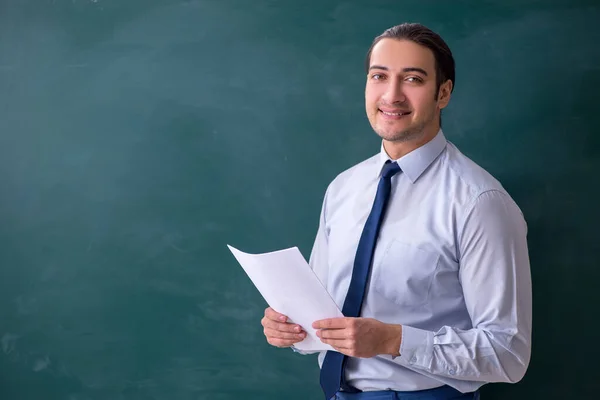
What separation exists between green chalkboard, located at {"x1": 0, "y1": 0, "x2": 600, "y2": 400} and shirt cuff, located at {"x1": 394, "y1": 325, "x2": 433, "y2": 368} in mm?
653

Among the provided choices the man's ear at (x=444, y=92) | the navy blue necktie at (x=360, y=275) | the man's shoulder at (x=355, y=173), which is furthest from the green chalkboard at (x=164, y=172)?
the navy blue necktie at (x=360, y=275)

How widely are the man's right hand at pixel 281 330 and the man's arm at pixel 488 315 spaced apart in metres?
0.25

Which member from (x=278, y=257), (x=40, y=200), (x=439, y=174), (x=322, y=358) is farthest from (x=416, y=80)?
(x=40, y=200)

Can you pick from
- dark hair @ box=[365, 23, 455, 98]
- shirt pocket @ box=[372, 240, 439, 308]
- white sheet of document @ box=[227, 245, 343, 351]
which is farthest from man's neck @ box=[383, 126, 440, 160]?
white sheet of document @ box=[227, 245, 343, 351]

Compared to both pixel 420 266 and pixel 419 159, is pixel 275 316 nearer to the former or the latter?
pixel 420 266

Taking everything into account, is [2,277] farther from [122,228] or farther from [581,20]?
[581,20]

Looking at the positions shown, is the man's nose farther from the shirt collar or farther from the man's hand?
the man's hand

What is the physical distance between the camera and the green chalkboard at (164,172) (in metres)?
2.09

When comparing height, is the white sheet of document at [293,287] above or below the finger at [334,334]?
above

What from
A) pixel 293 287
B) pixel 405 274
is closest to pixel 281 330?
pixel 293 287

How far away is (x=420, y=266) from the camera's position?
163cm

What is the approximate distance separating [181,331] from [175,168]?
0.51 metres

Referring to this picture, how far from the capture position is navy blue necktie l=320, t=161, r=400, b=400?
170 centimetres

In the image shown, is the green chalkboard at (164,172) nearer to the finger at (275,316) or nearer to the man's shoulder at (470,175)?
the man's shoulder at (470,175)
